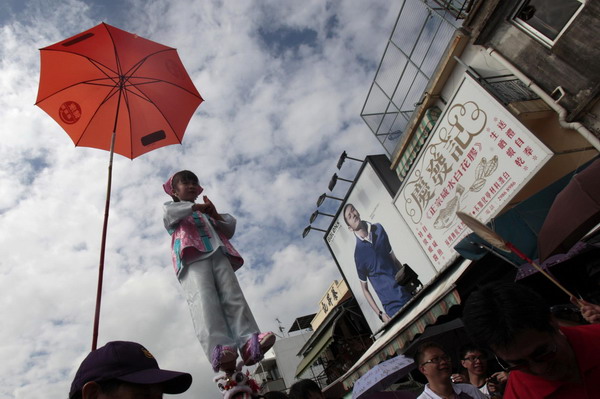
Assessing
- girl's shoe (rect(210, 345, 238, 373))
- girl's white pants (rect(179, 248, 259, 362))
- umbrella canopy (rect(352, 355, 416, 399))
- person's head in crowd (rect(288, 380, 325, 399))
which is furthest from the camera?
umbrella canopy (rect(352, 355, 416, 399))

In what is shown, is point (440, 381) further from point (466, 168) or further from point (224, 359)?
point (466, 168)

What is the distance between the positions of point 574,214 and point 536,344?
2.58 m

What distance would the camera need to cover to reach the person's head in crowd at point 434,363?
3.24 metres

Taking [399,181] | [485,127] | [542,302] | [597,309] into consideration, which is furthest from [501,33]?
[542,302]

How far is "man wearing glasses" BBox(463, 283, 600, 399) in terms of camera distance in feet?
4.62

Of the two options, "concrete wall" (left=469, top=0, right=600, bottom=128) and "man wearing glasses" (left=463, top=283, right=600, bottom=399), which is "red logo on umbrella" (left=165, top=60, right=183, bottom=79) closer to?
"man wearing glasses" (left=463, top=283, right=600, bottom=399)

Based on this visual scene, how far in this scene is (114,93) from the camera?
3959 mm

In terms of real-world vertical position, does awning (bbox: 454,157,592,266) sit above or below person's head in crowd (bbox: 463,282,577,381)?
above

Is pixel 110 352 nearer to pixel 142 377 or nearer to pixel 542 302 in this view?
pixel 142 377

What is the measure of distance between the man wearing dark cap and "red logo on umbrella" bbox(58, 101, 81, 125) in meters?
3.03

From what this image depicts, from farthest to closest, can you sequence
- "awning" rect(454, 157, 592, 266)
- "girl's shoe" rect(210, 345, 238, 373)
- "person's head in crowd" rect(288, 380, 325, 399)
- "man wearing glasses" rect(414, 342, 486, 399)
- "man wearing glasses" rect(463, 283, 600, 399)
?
"awning" rect(454, 157, 592, 266) → "person's head in crowd" rect(288, 380, 325, 399) → "man wearing glasses" rect(414, 342, 486, 399) → "girl's shoe" rect(210, 345, 238, 373) → "man wearing glasses" rect(463, 283, 600, 399)

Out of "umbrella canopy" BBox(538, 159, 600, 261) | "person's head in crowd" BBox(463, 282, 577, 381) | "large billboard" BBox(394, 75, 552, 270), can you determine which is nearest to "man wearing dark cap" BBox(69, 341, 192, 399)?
"person's head in crowd" BBox(463, 282, 577, 381)

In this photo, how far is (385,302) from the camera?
42.9 feet

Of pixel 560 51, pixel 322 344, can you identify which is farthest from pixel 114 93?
pixel 322 344
